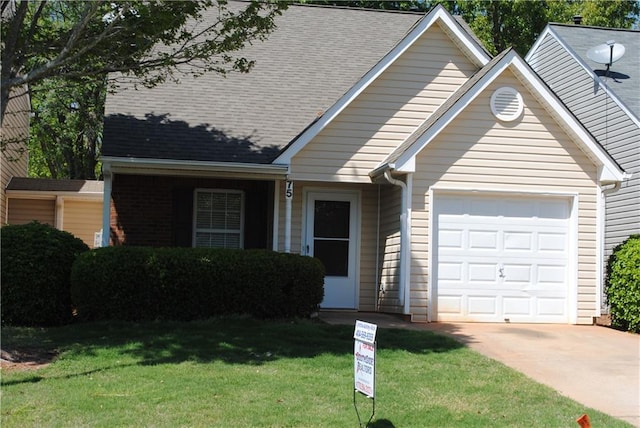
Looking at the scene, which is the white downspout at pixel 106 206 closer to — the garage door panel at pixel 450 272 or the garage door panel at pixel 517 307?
the garage door panel at pixel 450 272

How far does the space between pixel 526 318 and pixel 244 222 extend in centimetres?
571

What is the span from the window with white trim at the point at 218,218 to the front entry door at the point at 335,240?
1511 millimetres

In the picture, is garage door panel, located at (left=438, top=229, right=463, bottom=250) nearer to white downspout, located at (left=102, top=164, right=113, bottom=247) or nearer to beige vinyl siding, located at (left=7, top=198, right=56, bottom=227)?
white downspout, located at (left=102, top=164, right=113, bottom=247)

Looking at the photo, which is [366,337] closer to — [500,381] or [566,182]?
[500,381]

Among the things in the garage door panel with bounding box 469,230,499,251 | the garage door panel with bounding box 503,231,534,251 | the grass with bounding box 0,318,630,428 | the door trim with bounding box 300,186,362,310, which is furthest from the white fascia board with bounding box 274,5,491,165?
the grass with bounding box 0,318,630,428

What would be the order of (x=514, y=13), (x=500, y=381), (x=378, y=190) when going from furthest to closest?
(x=514, y=13)
(x=378, y=190)
(x=500, y=381)

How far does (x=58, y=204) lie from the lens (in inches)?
854

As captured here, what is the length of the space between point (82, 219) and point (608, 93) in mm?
15124

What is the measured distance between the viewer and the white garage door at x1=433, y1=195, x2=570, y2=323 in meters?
13.1

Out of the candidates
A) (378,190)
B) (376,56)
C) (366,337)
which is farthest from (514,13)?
(366,337)

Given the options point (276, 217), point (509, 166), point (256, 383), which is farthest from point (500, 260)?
point (256, 383)

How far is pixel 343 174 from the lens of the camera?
13961mm

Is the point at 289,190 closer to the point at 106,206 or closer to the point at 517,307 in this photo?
the point at 106,206

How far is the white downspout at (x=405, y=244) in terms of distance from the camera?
42.2ft
